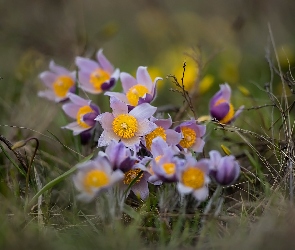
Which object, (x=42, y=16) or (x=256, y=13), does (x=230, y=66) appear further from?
(x=42, y=16)

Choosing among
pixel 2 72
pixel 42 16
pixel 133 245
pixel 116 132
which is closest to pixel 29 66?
pixel 2 72

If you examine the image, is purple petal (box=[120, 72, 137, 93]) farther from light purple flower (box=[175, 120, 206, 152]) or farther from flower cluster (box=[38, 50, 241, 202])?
light purple flower (box=[175, 120, 206, 152])

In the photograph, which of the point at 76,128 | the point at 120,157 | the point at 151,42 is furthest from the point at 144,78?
the point at 151,42

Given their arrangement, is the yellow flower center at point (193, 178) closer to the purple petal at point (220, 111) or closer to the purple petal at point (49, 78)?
the purple petal at point (220, 111)

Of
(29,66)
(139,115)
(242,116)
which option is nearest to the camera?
(139,115)

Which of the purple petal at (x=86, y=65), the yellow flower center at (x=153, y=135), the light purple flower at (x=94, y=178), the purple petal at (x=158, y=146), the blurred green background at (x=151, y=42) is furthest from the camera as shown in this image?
the blurred green background at (x=151, y=42)

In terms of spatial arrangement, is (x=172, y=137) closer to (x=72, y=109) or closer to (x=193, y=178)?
(x=193, y=178)

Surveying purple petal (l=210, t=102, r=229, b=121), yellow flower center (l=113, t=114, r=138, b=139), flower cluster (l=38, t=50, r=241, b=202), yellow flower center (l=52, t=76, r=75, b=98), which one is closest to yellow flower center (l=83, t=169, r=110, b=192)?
flower cluster (l=38, t=50, r=241, b=202)

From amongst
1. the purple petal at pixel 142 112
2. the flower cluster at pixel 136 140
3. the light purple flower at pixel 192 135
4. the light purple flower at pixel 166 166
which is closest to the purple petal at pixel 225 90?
the flower cluster at pixel 136 140
